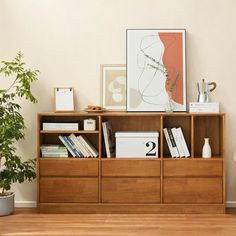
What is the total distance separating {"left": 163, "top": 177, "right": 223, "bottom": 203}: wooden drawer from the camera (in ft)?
13.6

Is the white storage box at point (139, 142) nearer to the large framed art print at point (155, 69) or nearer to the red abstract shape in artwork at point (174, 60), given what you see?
the large framed art print at point (155, 69)

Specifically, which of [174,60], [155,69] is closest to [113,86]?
[155,69]

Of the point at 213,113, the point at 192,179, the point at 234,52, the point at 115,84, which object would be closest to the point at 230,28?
the point at 234,52

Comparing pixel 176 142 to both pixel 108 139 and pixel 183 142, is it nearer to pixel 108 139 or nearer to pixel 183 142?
pixel 183 142

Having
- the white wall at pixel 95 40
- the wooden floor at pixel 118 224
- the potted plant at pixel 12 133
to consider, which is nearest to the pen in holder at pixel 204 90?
the white wall at pixel 95 40

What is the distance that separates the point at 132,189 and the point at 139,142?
45 centimetres

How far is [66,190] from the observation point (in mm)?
4184

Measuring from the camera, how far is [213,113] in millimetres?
4129

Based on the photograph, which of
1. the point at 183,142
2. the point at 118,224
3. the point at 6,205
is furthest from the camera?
the point at 183,142

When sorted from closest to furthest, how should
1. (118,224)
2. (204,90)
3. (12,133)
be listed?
(118,224) → (12,133) → (204,90)

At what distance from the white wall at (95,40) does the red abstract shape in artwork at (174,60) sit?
0.10 meters

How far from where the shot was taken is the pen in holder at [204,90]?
4.26 meters

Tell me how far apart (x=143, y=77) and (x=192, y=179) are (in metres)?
1.12

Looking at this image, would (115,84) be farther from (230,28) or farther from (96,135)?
(230,28)
